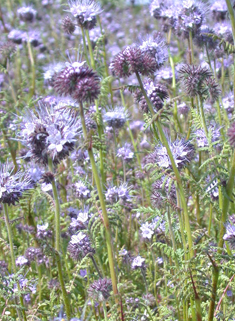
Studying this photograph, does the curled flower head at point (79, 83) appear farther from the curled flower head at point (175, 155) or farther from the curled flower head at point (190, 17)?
the curled flower head at point (190, 17)

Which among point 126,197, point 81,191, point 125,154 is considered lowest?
point 126,197

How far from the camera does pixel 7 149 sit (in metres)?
3.96

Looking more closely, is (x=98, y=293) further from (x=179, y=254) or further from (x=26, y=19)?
(x=26, y=19)

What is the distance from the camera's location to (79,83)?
6.04 feet

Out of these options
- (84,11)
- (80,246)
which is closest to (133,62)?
(80,246)

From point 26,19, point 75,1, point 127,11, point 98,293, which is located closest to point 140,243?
point 98,293

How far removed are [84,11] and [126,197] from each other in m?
1.54

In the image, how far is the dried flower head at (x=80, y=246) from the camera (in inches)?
106

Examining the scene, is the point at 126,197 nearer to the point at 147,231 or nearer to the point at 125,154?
the point at 147,231

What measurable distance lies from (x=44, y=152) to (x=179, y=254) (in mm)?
881

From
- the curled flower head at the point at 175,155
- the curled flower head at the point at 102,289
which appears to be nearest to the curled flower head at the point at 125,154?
the curled flower head at the point at 175,155

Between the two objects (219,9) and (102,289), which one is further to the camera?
(219,9)

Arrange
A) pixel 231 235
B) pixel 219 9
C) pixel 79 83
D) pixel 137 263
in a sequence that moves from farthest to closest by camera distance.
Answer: pixel 219 9 < pixel 137 263 < pixel 231 235 < pixel 79 83

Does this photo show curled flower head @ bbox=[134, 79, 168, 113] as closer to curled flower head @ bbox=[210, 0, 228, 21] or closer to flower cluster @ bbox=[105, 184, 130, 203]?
flower cluster @ bbox=[105, 184, 130, 203]
